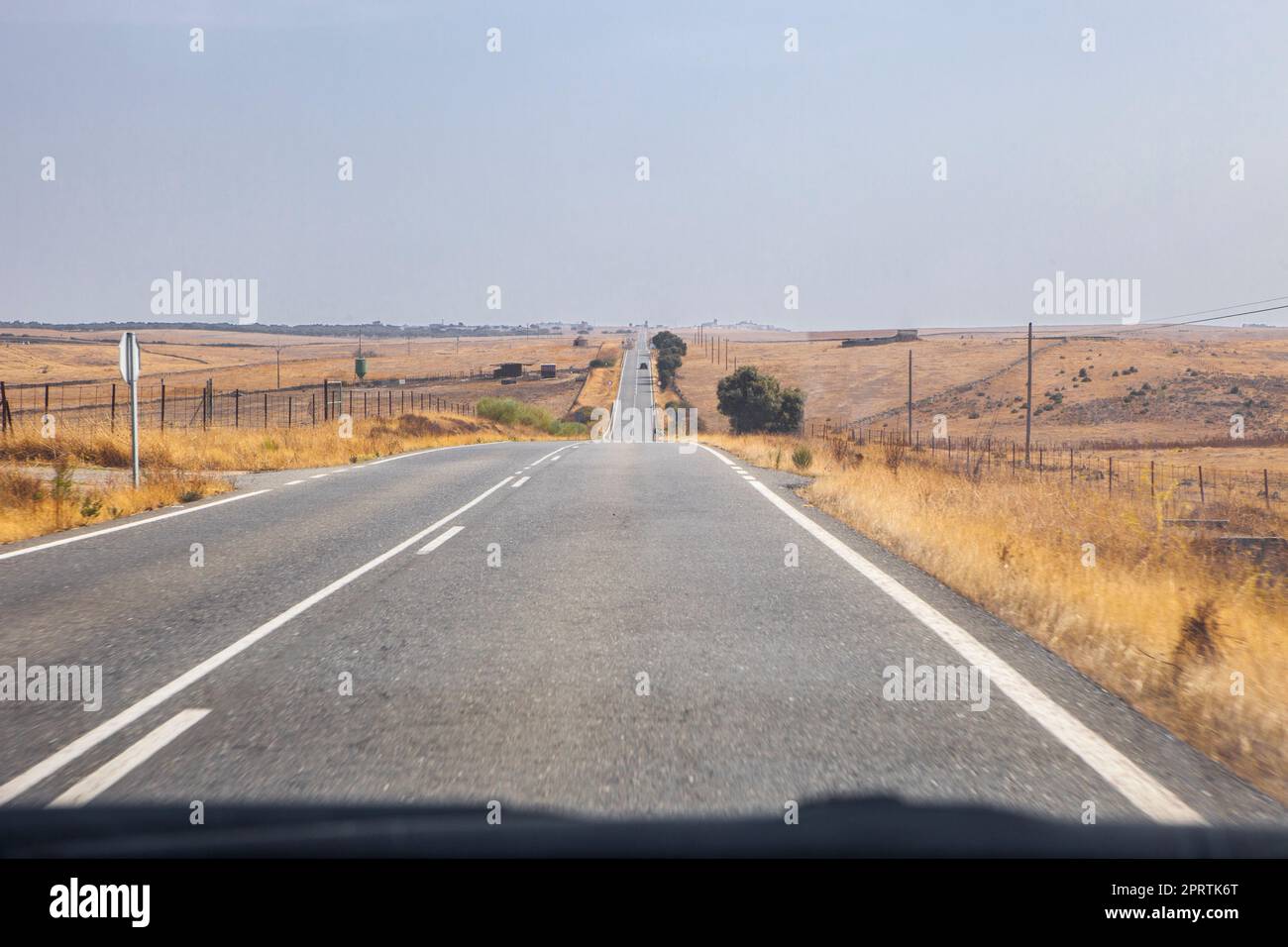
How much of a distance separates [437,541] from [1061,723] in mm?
7693

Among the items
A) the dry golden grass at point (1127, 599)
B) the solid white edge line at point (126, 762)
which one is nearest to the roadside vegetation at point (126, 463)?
the solid white edge line at point (126, 762)

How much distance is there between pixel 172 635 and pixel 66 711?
1.62 m

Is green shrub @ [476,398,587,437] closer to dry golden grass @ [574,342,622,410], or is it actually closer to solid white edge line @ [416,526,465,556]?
dry golden grass @ [574,342,622,410]

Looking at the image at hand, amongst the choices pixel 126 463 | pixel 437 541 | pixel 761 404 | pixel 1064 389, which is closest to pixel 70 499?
pixel 437 541

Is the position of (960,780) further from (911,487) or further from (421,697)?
(911,487)

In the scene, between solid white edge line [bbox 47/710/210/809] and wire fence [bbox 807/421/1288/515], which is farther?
wire fence [bbox 807/421/1288/515]

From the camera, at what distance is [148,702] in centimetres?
514

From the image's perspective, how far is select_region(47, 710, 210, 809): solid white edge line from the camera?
383 centimetres

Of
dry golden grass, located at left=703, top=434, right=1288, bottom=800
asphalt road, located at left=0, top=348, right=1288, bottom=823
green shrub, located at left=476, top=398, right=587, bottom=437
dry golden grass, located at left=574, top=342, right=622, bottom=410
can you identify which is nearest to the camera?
asphalt road, located at left=0, top=348, right=1288, bottom=823

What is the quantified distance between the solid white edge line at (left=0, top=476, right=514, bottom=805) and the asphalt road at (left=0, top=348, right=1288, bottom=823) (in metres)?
0.02

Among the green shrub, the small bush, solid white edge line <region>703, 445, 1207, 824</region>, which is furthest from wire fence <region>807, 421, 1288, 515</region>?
the green shrub

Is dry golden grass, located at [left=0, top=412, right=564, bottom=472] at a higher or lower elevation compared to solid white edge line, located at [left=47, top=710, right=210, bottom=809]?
higher

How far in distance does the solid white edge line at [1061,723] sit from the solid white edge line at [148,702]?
423 cm
